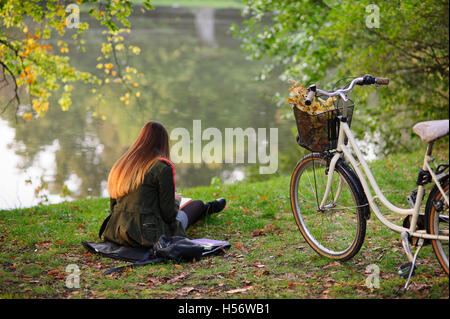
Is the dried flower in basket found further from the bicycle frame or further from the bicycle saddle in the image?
the bicycle saddle

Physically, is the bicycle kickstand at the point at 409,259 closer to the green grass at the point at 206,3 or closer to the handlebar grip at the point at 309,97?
the handlebar grip at the point at 309,97

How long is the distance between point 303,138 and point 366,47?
562 cm

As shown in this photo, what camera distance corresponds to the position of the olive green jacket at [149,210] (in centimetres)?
457

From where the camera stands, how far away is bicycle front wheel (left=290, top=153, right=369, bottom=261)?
4305 millimetres

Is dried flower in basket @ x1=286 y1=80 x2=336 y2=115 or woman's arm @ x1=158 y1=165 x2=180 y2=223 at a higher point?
dried flower in basket @ x1=286 y1=80 x2=336 y2=115

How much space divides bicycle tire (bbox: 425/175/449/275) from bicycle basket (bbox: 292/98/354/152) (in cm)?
100

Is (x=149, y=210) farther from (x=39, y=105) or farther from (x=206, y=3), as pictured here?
(x=206, y=3)

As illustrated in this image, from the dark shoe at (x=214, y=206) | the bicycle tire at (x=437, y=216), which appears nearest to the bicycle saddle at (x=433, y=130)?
the bicycle tire at (x=437, y=216)

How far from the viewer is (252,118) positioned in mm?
15391

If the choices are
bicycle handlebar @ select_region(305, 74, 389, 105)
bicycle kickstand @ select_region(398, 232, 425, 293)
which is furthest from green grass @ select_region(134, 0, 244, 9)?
bicycle kickstand @ select_region(398, 232, 425, 293)

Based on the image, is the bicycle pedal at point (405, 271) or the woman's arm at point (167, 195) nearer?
the bicycle pedal at point (405, 271)

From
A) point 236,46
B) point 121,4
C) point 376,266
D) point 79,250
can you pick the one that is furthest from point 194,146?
point 236,46

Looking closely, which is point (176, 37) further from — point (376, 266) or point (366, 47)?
point (376, 266)
